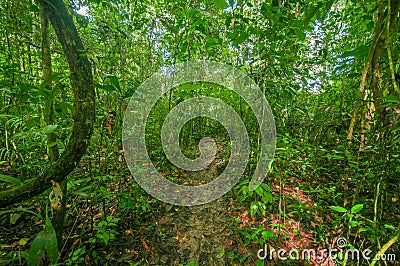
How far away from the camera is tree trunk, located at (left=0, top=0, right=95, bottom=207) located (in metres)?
1.23

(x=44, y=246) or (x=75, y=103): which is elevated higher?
(x=75, y=103)

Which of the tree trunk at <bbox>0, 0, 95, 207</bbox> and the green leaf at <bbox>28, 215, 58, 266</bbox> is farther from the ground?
the tree trunk at <bbox>0, 0, 95, 207</bbox>

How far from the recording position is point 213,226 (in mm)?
2334

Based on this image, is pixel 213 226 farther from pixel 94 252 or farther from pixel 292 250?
pixel 94 252

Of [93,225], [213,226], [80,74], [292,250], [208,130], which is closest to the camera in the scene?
[80,74]

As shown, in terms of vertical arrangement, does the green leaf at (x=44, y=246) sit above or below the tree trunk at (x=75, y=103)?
below

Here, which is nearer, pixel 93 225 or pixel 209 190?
pixel 93 225

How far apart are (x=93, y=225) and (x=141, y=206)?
1.55 feet

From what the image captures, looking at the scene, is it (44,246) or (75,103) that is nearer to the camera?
(44,246)

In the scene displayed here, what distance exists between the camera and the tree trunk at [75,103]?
4.03 ft

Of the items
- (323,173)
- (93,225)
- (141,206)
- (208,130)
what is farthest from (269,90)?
(208,130)

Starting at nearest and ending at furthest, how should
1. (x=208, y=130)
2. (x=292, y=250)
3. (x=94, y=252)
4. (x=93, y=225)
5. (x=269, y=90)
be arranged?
(x=94, y=252), (x=292, y=250), (x=93, y=225), (x=269, y=90), (x=208, y=130)

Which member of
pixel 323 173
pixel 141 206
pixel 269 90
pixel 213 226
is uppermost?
pixel 269 90

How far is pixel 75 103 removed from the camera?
4.33 feet
